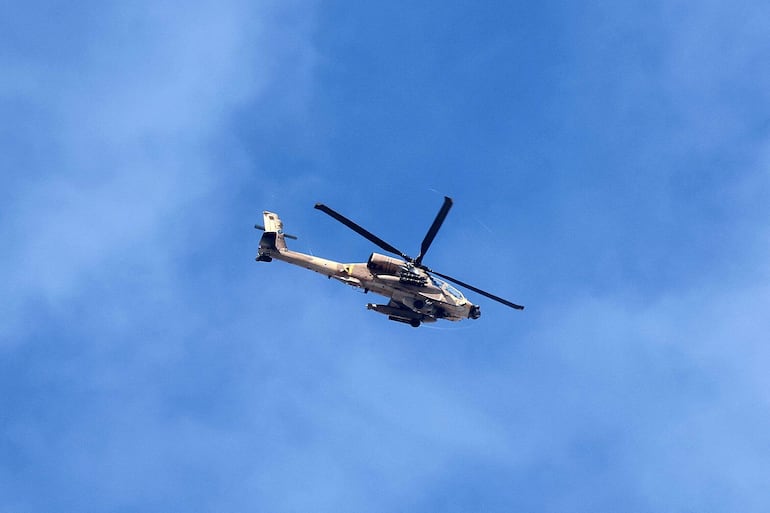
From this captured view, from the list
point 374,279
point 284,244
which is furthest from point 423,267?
point 284,244

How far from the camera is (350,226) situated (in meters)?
80.1

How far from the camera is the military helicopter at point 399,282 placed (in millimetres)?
85875

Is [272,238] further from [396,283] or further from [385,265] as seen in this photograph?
[396,283]

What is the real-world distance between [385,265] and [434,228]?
6.86 meters

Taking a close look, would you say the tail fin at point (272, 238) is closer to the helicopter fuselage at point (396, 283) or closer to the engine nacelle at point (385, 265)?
the helicopter fuselage at point (396, 283)

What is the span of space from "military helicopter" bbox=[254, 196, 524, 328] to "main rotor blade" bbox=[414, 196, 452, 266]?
0.11 m

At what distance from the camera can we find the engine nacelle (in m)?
85.8

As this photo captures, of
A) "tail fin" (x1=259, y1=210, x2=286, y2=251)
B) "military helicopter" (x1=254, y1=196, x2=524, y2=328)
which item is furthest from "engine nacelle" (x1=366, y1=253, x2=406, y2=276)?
"tail fin" (x1=259, y1=210, x2=286, y2=251)

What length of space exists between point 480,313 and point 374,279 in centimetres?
1154

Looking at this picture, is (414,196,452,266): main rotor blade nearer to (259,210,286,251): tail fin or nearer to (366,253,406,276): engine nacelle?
(366,253,406,276): engine nacelle

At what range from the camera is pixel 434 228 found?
81.6 meters

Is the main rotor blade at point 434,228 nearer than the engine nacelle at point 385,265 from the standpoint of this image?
Yes

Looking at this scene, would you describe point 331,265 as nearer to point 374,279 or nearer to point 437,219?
point 374,279

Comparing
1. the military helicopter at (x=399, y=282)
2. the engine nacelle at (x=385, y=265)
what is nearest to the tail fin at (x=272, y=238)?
the military helicopter at (x=399, y=282)
